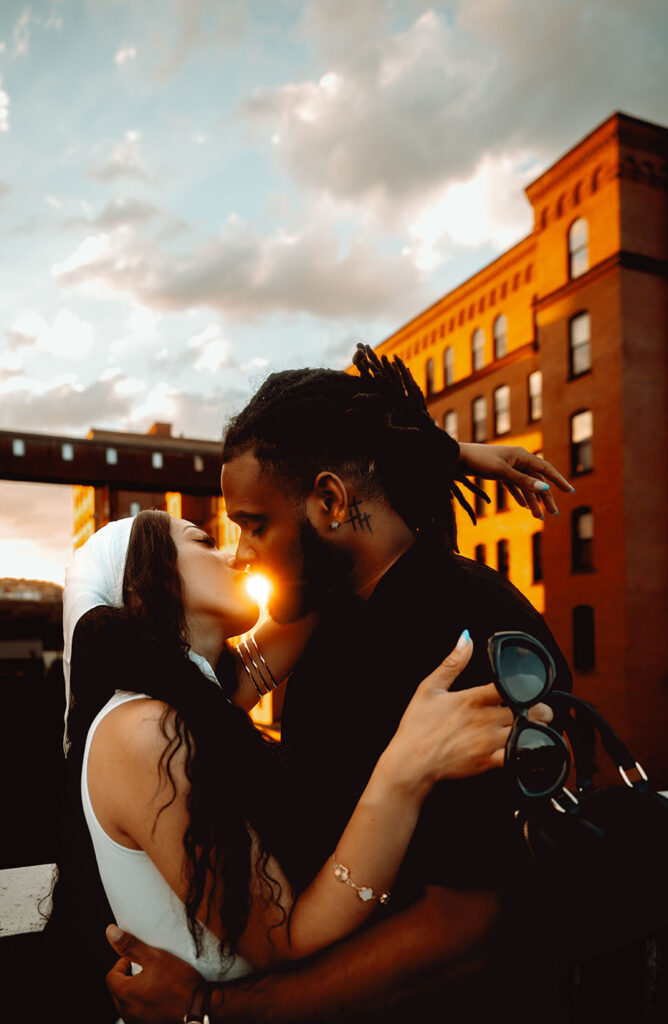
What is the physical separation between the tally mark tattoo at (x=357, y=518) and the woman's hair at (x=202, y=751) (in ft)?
1.99

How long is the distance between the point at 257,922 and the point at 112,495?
26353mm

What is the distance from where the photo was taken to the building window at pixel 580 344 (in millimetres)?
21234

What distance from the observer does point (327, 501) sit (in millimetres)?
2211

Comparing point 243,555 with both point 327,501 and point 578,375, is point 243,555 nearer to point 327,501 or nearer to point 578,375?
point 327,501

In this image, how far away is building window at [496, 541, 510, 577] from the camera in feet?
79.6

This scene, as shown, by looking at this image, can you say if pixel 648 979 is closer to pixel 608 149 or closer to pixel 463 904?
pixel 463 904

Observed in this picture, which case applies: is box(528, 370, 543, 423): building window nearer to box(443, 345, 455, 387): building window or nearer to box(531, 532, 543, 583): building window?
box(531, 532, 543, 583): building window

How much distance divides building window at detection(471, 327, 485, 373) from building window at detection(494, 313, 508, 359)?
65 centimetres

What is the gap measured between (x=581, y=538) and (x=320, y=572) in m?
19.9

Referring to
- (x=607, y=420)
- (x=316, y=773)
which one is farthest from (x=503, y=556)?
(x=316, y=773)

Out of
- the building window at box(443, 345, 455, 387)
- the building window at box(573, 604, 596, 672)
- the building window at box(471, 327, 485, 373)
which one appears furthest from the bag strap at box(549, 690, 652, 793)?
the building window at box(443, 345, 455, 387)

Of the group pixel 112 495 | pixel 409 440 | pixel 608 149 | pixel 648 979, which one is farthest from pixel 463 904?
pixel 112 495

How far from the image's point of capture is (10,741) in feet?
103

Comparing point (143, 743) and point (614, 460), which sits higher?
point (614, 460)
